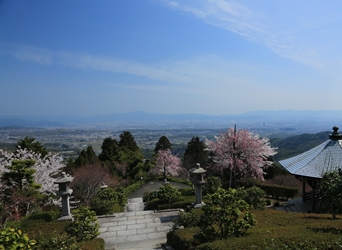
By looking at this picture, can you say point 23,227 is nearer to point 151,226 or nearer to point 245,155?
point 151,226

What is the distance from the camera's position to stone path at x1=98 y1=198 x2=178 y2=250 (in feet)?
25.3

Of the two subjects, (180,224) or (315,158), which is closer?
(180,224)

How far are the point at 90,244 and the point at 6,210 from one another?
5562mm

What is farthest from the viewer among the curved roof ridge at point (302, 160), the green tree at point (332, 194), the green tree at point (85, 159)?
the green tree at point (85, 159)

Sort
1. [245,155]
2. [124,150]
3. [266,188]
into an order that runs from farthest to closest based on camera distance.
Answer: [124,150] → [266,188] → [245,155]

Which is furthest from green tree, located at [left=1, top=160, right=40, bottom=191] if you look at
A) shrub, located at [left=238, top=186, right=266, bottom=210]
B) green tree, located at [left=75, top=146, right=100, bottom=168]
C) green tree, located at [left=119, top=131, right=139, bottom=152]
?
green tree, located at [left=119, top=131, right=139, bottom=152]

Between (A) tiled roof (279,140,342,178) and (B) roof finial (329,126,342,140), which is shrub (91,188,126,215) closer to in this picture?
(A) tiled roof (279,140,342,178)

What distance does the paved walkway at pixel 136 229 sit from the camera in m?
7.71

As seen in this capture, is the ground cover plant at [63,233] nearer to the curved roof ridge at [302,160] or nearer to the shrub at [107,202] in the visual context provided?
the shrub at [107,202]

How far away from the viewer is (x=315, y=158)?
11.7m

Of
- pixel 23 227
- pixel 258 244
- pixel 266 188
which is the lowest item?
pixel 266 188

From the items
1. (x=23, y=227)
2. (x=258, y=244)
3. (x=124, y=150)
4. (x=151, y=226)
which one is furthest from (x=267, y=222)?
(x=124, y=150)

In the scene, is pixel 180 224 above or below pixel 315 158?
below

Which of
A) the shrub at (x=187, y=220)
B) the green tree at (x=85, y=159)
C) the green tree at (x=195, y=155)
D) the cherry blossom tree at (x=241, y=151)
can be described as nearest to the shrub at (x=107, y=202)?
the shrub at (x=187, y=220)
